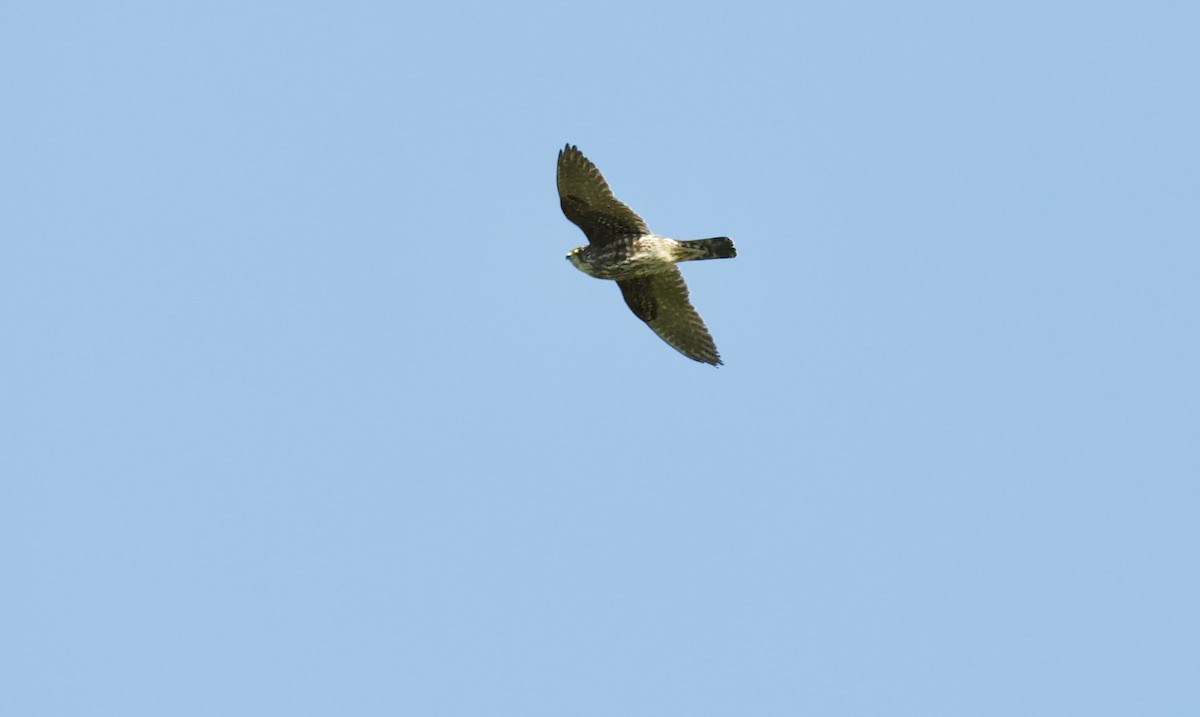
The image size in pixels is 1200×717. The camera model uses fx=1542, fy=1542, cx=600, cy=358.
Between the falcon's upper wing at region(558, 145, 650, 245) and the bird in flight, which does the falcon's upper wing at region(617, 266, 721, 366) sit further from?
the falcon's upper wing at region(558, 145, 650, 245)

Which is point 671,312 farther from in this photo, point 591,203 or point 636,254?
point 591,203

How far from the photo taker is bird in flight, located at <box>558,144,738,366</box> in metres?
21.2

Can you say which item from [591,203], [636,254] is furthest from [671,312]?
[591,203]

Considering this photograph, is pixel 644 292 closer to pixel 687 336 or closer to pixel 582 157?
pixel 687 336

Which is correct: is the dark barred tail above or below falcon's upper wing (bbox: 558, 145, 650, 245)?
below

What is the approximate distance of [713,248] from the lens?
70.2ft

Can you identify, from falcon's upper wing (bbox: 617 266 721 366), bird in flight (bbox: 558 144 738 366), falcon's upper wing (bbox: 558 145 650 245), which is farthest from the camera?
falcon's upper wing (bbox: 617 266 721 366)

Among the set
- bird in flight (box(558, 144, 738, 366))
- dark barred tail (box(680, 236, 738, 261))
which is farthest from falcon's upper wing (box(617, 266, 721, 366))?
dark barred tail (box(680, 236, 738, 261))

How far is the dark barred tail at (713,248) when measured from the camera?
21312mm

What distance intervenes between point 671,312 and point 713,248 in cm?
166

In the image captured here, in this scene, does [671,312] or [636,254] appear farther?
[671,312]

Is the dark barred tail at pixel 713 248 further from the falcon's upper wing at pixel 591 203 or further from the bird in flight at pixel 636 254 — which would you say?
the falcon's upper wing at pixel 591 203

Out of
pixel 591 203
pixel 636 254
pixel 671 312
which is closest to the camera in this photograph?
pixel 591 203

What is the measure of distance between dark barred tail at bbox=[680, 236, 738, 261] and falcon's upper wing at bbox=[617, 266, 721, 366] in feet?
2.83
